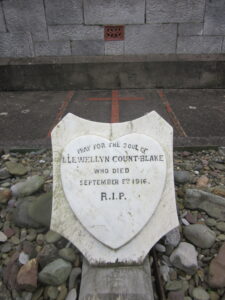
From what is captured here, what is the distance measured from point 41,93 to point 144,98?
2.13m

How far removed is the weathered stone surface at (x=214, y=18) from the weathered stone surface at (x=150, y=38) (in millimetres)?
643

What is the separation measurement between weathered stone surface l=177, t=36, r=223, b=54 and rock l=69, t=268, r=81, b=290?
471 cm

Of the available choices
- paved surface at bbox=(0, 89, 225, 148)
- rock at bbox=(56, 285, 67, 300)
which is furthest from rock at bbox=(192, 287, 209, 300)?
paved surface at bbox=(0, 89, 225, 148)

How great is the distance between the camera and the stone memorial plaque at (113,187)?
51.6 inches

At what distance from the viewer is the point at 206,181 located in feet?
7.07

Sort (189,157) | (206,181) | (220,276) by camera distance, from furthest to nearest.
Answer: (189,157) → (206,181) → (220,276)

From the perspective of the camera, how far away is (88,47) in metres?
4.82

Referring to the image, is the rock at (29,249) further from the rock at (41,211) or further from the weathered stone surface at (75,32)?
the weathered stone surface at (75,32)

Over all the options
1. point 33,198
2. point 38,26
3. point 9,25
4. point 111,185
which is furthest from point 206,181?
point 9,25

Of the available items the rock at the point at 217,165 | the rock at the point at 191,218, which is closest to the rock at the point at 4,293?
the rock at the point at 191,218

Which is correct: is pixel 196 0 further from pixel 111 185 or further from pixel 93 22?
pixel 111 185

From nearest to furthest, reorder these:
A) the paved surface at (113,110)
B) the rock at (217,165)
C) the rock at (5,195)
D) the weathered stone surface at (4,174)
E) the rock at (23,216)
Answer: the rock at (23,216) → the rock at (5,195) → the weathered stone surface at (4,174) → the rock at (217,165) → the paved surface at (113,110)

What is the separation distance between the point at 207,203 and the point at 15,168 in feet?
5.96

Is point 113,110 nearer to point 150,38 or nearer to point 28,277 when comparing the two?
point 150,38
